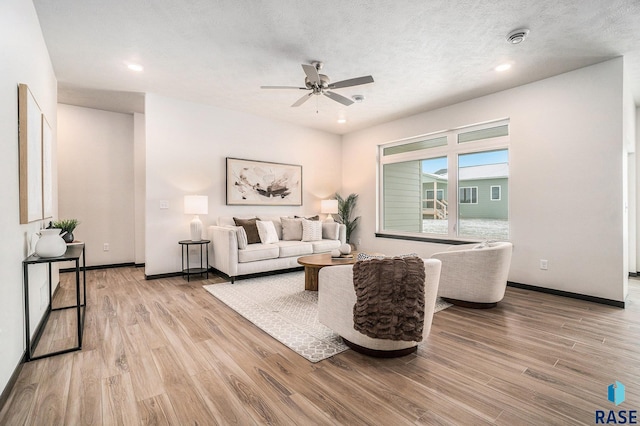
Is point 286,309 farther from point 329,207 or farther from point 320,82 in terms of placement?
point 329,207

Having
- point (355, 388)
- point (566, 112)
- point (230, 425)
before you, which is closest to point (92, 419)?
point (230, 425)

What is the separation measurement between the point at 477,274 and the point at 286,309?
2141 millimetres

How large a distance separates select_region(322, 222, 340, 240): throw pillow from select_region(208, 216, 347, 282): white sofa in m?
0.07

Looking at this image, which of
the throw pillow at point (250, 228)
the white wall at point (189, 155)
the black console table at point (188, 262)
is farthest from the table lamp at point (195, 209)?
the throw pillow at point (250, 228)

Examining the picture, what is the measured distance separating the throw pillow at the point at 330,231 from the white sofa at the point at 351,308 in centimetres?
326

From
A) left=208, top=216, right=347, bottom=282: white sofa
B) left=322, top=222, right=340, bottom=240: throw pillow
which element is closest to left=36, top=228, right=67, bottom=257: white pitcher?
left=208, top=216, right=347, bottom=282: white sofa

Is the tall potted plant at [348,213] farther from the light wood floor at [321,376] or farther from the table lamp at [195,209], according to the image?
the light wood floor at [321,376]

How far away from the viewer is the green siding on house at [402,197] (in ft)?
19.1

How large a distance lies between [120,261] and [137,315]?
10.3 ft

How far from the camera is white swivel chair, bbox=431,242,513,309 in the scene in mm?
3275

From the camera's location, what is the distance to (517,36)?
9.78ft

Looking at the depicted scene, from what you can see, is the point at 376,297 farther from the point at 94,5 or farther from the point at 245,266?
the point at 94,5

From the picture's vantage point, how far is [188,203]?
470cm

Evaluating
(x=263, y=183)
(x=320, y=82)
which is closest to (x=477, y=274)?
(x=320, y=82)
